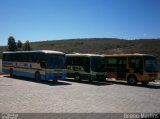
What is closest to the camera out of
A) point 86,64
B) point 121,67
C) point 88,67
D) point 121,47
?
point 88,67

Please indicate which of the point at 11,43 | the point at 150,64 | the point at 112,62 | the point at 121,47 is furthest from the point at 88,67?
the point at 11,43

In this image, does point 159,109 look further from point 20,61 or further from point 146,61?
point 20,61

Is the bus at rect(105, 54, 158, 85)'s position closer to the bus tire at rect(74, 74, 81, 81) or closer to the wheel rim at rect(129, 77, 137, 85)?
the wheel rim at rect(129, 77, 137, 85)

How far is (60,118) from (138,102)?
Result: 18.7ft

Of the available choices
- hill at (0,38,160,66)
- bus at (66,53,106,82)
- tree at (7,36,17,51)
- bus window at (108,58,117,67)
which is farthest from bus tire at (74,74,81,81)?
tree at (7,36,17,51)

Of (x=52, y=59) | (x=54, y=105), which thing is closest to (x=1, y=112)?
(x=54, y=105)

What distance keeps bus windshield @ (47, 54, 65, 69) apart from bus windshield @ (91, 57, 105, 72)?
274 centimetres

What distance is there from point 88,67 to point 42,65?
4.18 m

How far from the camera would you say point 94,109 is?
12.0 m

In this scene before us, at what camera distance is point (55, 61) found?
2512cm

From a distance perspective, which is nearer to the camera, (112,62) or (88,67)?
(88,67)

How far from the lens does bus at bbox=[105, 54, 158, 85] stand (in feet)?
80.2

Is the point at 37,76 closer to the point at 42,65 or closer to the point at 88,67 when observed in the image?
the point at 42,65

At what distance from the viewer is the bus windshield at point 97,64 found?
25984mm
